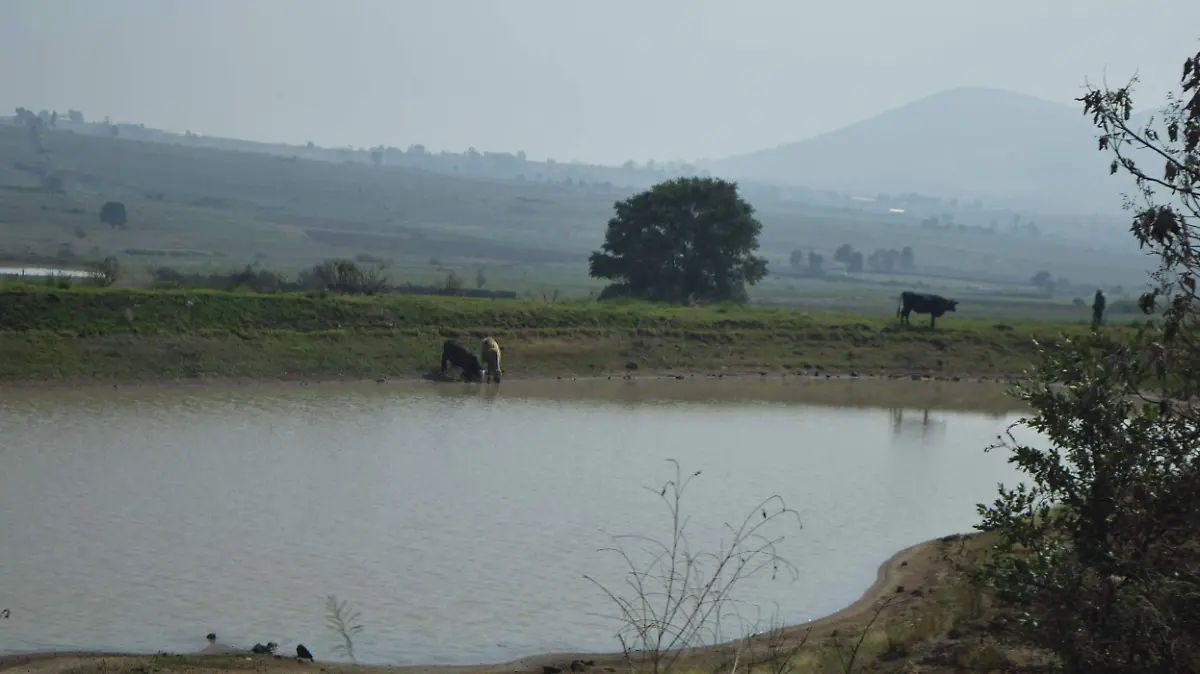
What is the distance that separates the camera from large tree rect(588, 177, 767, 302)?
49.3 metres

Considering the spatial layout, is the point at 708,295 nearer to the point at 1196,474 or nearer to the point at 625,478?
the point at 625,478

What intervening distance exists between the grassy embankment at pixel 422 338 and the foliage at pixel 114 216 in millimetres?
94352

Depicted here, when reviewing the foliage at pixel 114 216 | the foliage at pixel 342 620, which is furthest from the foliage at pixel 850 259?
the foliage at pixel 342 620

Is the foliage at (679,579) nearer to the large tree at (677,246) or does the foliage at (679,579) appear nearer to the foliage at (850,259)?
the large tree at (677,246)

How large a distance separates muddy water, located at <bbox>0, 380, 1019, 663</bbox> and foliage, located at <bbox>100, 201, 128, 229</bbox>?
10259cm

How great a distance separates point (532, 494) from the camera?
18.3 metres

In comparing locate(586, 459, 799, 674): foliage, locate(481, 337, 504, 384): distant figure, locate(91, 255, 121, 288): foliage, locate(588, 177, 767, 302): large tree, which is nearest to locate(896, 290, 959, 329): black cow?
locate(588, 177, 767, 302): large tree

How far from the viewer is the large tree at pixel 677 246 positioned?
1941 inches

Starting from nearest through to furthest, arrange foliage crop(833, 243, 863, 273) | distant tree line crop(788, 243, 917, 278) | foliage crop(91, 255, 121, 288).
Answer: foliage crop(91, 255, 121, 288)
distant tree line crop(788, 243, 917, 278)
foliage crop(833, 243, 863, 273)

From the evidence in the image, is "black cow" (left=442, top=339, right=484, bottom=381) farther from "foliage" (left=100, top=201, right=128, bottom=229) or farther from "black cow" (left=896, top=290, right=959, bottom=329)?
"foliage" (left=100, top=201, right=128, bottom=229)

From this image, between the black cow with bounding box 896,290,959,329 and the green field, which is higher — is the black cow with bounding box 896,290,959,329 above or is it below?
above

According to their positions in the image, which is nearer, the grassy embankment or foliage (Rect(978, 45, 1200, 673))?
foliage (Rect(978, 45, 1200, 673))

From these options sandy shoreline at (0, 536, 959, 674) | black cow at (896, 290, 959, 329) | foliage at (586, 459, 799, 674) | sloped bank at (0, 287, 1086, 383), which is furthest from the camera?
black cow at (896, 290, 959, 329)

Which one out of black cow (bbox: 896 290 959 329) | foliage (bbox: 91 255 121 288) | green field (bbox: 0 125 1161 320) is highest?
black cow (bbox: 896 290 959 329)
